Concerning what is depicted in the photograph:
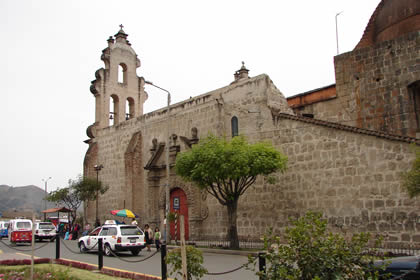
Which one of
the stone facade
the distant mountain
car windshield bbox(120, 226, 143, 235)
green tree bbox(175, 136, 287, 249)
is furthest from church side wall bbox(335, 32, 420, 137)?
the distant mountain

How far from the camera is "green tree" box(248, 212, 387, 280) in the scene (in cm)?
480

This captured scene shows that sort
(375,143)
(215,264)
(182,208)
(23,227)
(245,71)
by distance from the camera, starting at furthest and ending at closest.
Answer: (245,71) < (23,227) < (182,208) < (375,143) < (215,264)

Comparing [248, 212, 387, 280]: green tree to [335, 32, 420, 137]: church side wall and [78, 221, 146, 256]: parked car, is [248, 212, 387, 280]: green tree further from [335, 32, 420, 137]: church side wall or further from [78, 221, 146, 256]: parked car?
[335, 32, 420, 137]: church side wall

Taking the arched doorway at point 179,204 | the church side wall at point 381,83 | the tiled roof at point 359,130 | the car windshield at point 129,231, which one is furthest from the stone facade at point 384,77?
the car windshield at point 129,231

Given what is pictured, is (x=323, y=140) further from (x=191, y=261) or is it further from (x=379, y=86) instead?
(x=191, y=261)

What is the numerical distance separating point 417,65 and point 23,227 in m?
22.4

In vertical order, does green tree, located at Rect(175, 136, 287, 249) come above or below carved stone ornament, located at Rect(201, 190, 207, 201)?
above

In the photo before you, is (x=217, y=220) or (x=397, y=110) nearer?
(x=397, y=110)

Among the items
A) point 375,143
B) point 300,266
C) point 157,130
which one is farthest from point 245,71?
point 300,266

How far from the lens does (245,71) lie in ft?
119

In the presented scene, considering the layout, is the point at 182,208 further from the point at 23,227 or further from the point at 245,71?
the point at 245,71

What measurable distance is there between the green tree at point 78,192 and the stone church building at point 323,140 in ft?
8.17

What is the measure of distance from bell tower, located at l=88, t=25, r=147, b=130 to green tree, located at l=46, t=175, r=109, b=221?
418 centimetres

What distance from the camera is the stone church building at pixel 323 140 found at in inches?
599
